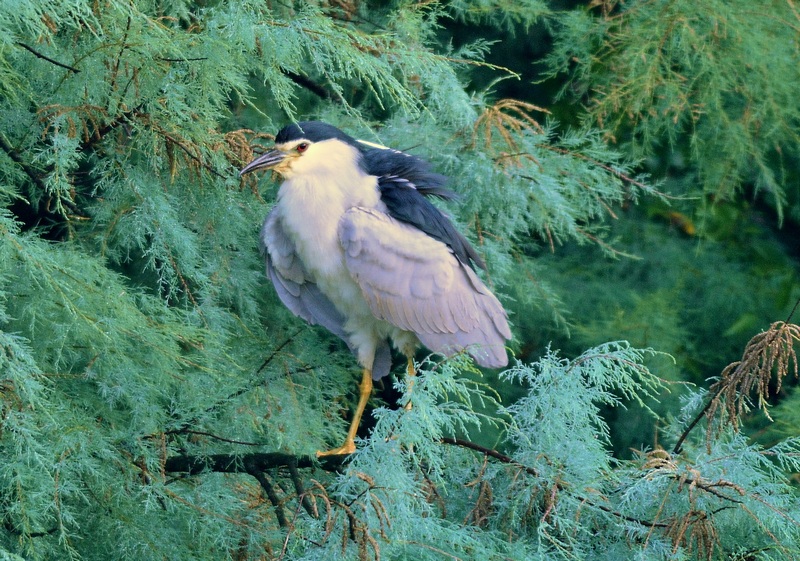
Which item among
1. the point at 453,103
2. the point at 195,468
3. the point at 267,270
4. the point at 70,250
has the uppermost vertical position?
the point at 453,103

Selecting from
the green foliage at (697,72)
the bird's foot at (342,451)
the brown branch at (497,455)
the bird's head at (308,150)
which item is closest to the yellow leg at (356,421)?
the bird's foot at (342,451)

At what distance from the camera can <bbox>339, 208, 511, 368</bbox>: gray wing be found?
249 cm

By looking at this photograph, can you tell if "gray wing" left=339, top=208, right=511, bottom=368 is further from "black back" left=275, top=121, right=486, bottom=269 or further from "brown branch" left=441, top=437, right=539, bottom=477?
"brown branch" left=441, top=437, right=539, bottom=477

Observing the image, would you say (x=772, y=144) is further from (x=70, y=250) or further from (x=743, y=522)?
(x=70, y=250)

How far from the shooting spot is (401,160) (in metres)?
2.59

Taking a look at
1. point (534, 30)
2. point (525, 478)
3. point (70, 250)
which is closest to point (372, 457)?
point (525, 478)

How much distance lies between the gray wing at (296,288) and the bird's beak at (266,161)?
168 mm

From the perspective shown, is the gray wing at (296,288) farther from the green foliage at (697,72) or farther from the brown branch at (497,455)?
the green foliage at (697,72)

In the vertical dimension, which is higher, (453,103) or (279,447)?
(453,103)

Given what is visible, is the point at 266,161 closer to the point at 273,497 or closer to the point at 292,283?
the point at 292,283

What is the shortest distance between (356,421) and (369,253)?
424 millimetres

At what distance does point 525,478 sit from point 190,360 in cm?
70

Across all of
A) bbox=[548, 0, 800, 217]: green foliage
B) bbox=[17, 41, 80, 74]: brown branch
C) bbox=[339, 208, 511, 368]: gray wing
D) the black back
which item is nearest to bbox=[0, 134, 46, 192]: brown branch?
bbox=[17, 41, 80, 74]: brown branch

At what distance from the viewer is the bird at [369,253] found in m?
2.50
